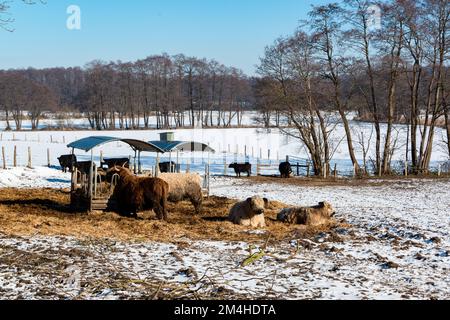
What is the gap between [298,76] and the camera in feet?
106

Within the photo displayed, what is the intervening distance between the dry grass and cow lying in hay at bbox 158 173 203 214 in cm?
33

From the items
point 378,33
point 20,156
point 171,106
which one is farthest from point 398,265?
point 171,106

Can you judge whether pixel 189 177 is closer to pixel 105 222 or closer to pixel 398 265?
pixel 105 222

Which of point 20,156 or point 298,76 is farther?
point 20,156

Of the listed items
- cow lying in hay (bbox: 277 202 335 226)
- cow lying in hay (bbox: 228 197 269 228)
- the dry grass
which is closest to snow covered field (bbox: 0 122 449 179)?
the dry grass

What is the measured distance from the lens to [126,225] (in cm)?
1158

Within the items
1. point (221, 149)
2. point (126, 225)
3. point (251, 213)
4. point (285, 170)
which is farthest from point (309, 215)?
point (221, 149)

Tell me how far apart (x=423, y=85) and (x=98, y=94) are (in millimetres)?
55838

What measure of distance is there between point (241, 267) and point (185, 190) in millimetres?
6522

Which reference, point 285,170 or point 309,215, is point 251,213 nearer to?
point 309,215

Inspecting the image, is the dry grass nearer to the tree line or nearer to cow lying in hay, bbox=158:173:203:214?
cow lying in hay, bbox=158:173:203:214

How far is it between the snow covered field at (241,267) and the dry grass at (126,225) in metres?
0.57

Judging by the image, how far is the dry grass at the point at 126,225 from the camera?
10406 mm

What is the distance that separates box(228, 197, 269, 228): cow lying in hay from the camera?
12243mm
